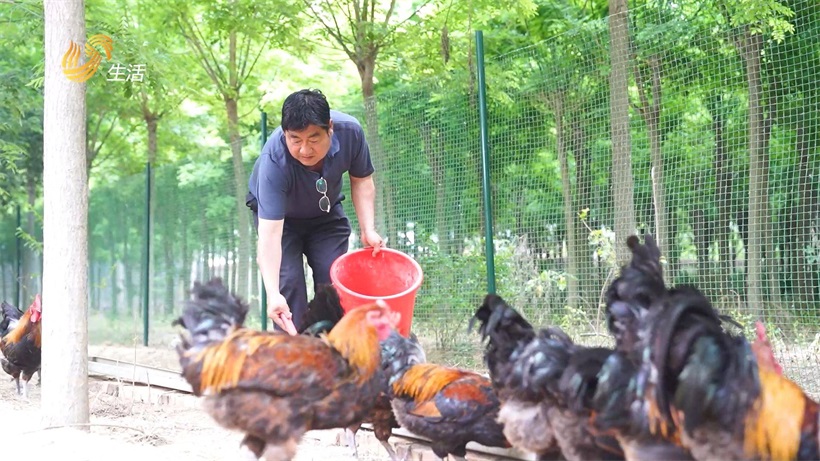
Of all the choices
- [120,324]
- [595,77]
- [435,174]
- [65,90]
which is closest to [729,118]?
[595,77]

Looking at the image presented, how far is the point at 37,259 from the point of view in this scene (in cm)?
1758

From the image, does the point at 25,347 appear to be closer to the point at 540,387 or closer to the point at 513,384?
the point at 513,384

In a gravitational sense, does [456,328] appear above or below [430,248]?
below

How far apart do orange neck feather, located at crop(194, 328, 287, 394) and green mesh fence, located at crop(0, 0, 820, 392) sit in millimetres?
3183

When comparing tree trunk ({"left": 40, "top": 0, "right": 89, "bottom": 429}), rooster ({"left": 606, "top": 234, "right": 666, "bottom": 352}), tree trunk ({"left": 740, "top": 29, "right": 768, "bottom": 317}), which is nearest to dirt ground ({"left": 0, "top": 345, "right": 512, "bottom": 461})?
tree trunk ({"left": 40, "top": 0, "right": 89, "bottom": 429})

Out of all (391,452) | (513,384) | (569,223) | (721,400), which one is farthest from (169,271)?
(721,400)

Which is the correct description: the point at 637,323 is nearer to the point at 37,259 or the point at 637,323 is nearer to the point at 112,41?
the point at 112,41

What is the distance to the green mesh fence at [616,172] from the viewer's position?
612cm

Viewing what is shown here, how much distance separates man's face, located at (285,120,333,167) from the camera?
4.38 meters

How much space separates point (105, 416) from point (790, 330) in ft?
18.9

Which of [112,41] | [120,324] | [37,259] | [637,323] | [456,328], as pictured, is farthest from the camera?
[37,259]

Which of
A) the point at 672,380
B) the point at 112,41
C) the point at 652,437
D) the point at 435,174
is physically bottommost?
the point at 652,437

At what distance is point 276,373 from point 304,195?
1.66 m

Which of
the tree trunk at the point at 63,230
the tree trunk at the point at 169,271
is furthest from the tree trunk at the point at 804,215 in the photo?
the tree trunk at the point at 169,271
